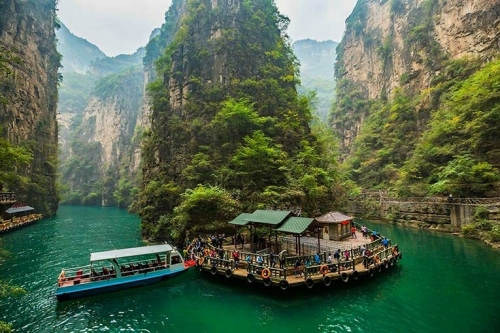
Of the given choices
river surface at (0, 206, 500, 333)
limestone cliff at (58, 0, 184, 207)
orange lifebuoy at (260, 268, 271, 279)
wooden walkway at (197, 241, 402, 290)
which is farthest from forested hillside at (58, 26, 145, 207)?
orange lifebuoy at (260, 268, 271, 279)

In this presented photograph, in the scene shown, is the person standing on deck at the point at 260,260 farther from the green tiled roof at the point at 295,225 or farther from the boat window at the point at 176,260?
the boat window at the point at 176,260

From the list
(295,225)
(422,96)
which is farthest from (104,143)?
(295,225)

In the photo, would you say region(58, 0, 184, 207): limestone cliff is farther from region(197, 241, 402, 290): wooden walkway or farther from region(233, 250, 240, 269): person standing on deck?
region(233, 250, 240, 269): person standing on deck

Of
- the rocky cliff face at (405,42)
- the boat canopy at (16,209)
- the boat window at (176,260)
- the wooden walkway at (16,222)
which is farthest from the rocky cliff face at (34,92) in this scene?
the rocky cliff face at (405,42)

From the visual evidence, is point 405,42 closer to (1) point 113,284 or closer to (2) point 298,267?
(2) point 298,267

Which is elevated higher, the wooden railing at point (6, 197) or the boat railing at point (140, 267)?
the wooden railing at point (6, 197)

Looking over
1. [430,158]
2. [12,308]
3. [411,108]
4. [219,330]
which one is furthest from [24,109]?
[411,108]
